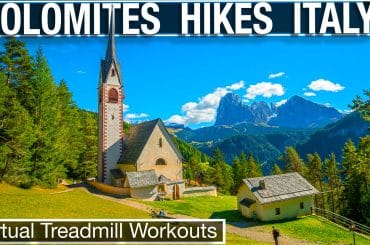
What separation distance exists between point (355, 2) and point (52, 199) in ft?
61.5

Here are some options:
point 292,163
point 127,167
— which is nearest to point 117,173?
point 127,167

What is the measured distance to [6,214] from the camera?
17.7 m

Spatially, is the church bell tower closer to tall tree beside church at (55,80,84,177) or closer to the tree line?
tall tree beside church at (55,80,84,177)

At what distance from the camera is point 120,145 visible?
40562mm

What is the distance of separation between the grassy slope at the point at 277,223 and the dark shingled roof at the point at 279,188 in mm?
1871

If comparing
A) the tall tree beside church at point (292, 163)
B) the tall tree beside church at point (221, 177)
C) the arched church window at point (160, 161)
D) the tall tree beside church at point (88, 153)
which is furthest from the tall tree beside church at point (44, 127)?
the tall tree beside church at point (292, 163)

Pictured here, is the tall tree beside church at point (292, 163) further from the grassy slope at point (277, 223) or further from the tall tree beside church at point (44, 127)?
the tall tree beside church at point (44, 127)

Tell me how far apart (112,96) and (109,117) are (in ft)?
7.37

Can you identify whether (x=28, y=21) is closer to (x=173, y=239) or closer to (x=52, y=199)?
(x=173, y=239)

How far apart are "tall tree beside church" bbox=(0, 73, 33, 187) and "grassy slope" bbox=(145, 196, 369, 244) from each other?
10.6 m

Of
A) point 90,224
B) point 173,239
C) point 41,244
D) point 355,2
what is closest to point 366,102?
point 355,2

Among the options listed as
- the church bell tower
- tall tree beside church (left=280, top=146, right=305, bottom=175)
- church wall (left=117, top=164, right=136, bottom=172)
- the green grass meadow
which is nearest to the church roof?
the church bell tower

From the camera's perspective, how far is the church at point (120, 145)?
38.6 metres

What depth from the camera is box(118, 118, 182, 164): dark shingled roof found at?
3866cm
